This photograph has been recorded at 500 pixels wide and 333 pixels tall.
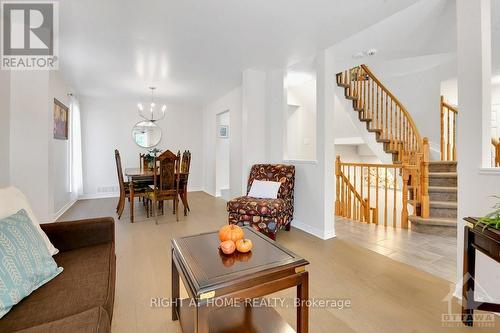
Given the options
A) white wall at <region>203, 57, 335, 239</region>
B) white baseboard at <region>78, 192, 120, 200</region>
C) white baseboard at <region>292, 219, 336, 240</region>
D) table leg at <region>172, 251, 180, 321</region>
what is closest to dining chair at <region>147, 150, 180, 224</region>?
white wall at <region>203, 57, 335, 239</region>

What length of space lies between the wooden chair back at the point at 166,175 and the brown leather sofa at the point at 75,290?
201 cm

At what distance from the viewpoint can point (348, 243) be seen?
285 centimetres

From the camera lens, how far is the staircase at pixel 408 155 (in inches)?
126

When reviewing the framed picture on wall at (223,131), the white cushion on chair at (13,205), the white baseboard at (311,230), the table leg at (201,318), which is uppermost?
the framed picture on wall at (223,131)

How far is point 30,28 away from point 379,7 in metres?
3.46

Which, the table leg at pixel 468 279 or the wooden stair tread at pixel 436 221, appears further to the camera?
the wooden stair tread at pixel 436 221

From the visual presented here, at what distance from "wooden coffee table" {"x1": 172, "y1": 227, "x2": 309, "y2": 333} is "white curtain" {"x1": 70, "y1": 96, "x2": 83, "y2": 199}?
14.9ft

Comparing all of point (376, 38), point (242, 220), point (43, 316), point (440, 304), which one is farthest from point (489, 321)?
point (376, 38)

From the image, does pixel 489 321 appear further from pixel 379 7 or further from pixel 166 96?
pixel 166 96

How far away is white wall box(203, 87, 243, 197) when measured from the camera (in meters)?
4.73

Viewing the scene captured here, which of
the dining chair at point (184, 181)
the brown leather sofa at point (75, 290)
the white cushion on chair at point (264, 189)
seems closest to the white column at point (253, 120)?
the white cushion on chair at point (264, 189)

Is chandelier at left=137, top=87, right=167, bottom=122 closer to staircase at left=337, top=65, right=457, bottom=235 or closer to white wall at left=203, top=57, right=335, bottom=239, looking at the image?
white wall at left=203, top=57, right=335, bottom=239

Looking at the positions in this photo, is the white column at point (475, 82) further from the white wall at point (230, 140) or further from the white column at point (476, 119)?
the white wall at point (230, 140)

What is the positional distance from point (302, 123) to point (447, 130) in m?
2.77
